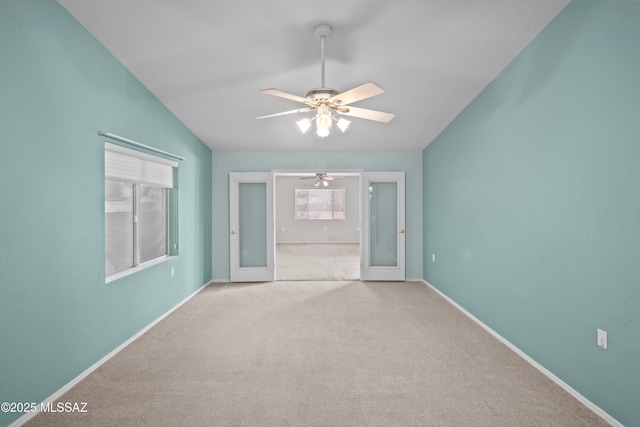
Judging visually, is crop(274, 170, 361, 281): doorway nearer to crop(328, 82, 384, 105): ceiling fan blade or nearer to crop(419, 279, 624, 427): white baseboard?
crop(419, 279, 624, 427): white baseboard

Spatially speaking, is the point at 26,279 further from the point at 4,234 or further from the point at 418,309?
the point at 418,309

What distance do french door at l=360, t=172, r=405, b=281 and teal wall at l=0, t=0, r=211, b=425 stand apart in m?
3.53

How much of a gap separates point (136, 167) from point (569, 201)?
3.88 metres

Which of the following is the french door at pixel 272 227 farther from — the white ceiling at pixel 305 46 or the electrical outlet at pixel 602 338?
the electrical outlet at pixel 602 338

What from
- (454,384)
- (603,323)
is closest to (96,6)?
(454,384)

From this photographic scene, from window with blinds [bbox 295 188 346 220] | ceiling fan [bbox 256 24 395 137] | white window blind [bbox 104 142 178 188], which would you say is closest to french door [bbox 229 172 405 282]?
white window blind [bbox 104 142 178 188]

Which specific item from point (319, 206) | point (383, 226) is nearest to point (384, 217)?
point (383, 226)

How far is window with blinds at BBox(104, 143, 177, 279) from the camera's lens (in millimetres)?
3225

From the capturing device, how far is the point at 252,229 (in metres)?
5.72

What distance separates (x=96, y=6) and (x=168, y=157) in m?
1.83

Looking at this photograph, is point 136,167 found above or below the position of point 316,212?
above

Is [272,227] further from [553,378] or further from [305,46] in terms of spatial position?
[553,378]

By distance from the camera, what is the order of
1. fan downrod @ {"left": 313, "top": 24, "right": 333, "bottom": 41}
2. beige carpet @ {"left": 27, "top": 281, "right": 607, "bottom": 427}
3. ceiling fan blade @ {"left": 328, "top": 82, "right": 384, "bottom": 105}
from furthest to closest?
fan downrod @ {"left": 313, "top": 24, "right": 333, "bottom": 41}
ceiling fan blade @ {"left": 328, "top": 82, "right": 384, "bottom": 105}
beige carpet @ {"left": 27, "top": 281, "right": 607, "bottom": 427}

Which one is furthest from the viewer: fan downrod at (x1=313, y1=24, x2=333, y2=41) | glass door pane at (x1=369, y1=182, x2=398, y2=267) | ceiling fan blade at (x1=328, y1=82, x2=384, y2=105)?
glass door pane at (x1=369, y1=182, x2=398, y2=267)
